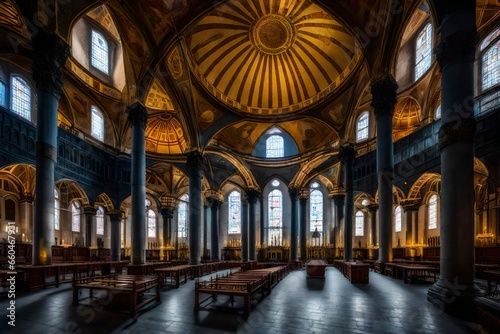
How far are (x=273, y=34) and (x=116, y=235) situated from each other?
68.5ft

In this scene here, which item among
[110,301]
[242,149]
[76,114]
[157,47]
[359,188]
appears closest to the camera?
[110,301]

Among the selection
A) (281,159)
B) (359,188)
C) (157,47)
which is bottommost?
(359,188)

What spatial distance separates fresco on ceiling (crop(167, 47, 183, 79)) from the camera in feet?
54.6

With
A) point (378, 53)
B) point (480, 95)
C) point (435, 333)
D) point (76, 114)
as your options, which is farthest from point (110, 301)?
point (480, 95)

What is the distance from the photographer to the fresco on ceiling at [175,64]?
16656 millimetres

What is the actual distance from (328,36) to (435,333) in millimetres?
20953

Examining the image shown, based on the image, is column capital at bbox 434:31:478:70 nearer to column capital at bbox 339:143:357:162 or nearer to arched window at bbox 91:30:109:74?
column capital at bbox 339:143:357:162

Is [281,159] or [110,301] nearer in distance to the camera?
[110,301]

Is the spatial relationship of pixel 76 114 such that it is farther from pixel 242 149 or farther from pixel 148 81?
pixel 242 149

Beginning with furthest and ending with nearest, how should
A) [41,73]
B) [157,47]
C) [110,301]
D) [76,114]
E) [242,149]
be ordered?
[242,149] < [76,114] < [157,47] < [41,73] < [110,301]

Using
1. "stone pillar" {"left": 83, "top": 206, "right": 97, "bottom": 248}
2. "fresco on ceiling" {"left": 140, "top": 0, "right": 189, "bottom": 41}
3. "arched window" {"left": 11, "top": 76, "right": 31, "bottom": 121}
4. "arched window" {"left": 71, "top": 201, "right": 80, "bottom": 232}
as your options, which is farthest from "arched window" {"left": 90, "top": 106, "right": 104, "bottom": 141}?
"fresco on ceiling" {"left": 140, "top": 0, "right": 189, "bottom": 41}

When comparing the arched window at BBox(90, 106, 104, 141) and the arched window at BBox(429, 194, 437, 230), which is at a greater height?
the arched window at BBox(90, 106, 104, 141)

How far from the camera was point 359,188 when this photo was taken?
947 inches

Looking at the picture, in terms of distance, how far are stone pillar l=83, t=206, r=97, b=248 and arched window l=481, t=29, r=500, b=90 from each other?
1118 inches
